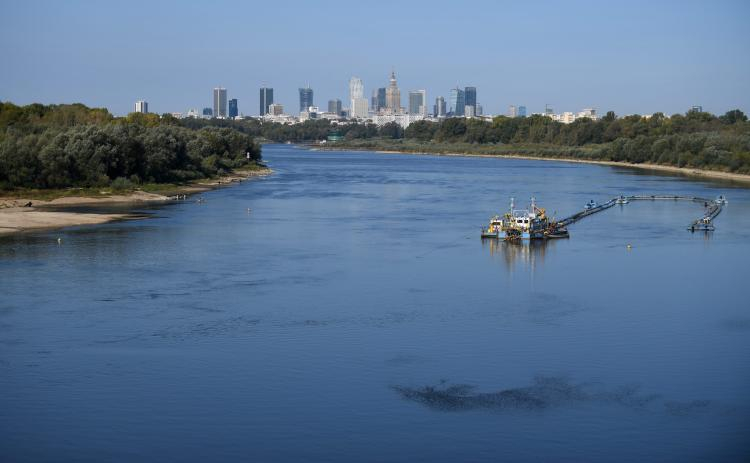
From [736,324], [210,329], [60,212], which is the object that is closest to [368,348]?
[210,329]

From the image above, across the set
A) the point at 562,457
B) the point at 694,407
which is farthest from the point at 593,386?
the point at 562,457

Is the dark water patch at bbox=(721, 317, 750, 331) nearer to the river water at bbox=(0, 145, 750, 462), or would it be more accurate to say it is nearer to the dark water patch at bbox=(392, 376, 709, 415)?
the river water at bbox=(0, 145, 750, 462)

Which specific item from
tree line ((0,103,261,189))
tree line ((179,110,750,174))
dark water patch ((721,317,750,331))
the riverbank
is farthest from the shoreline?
dark water patch ((721,317,750,331))

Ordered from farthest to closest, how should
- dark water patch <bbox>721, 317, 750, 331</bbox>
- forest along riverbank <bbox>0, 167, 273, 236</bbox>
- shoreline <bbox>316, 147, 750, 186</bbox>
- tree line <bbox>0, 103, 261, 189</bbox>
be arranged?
shoreline <bbox>316, 147, 750, 186</bbox>
tree line <bbox>0, 103, 261, 189</bbox>
forest along riverbank <bbox>0, 167, 273, 236</bbox>
dark water patch <bbox>721, 317, 750, 331</bbox>

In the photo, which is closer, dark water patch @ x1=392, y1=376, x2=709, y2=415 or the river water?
the river water

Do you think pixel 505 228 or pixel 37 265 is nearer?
pixel 37 265

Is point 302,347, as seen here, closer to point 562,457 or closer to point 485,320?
point 485,320

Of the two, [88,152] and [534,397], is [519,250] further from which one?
[88,152]
